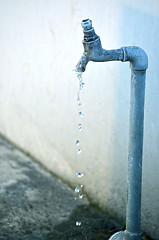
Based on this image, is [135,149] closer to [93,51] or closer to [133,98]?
[133,98]

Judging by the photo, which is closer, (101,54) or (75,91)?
(101,54)

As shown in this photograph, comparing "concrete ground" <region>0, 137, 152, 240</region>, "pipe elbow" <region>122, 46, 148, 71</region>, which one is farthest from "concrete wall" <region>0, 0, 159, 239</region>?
"pipe elbow" <region>122, 46, 148, 71</region>

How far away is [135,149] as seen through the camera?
2.04 m

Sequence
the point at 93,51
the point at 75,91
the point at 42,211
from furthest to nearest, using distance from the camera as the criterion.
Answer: the point at 75,91
the point at 42,211
the point at 93,51

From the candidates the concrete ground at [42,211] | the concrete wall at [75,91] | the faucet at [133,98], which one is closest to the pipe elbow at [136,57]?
the faucet at [133,98]

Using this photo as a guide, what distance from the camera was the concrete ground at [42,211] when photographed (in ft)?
8.30

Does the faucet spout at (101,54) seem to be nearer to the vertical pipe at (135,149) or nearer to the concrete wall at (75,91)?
the vertical pipe at (135,149)

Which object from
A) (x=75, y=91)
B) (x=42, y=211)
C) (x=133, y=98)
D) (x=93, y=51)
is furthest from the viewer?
(x=75, y=91)

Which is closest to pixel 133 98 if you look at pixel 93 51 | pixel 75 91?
pixel 93 51

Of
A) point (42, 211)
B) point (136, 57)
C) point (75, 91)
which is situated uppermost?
point (136, 57)

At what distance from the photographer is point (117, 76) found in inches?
101

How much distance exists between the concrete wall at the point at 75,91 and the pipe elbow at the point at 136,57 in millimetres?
341

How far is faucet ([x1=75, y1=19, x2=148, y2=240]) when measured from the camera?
188 cm

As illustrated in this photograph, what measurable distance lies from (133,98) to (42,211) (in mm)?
1197
